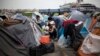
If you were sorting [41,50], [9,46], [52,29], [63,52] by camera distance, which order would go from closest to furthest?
[9,46]
[41,50]
[63,52]
[52,29]

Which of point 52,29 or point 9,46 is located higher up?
point 9,46

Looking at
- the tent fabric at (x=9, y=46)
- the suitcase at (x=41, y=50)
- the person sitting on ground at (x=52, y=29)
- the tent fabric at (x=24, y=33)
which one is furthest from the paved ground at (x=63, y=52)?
the person sitting on ground at (x=52, y=29)

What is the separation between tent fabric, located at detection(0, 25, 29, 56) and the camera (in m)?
2.97

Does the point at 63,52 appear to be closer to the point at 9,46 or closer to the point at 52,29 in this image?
the point at 9,46

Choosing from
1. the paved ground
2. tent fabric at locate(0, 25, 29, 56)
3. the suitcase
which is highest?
tent fabric at locate(0, 25, 29, 56)

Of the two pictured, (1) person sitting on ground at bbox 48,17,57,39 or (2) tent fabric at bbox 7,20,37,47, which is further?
(1) person sitting on ground at bbox 48,17,57,39

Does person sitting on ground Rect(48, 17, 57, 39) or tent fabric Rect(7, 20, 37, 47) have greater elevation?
tent fabric Rect(7, 20, 37, 47)

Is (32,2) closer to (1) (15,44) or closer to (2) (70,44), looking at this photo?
(2) (70,44)

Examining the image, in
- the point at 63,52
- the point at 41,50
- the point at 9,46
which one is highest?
the point at 9,46

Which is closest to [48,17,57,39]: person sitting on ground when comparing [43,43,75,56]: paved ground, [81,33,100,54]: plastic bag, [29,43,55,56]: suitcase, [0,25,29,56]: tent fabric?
[43,43,75,56]: paved ground

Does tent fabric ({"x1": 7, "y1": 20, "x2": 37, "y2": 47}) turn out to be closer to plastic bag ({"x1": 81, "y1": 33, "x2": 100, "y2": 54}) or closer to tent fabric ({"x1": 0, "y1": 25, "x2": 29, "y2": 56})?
tent fabric ({"x1": 0, "y1": 25, "x2": 29, "y2": 56})

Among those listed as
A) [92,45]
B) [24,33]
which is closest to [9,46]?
[24,33]

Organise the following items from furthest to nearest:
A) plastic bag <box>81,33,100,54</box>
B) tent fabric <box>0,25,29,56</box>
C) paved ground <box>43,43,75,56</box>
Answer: paved ground <box>43,43,75,56</box>, tent fabric <box>0,25,29,56</box>, plastic bag <box>81,33,100,54</box>

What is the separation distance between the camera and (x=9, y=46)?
3.08 metres
